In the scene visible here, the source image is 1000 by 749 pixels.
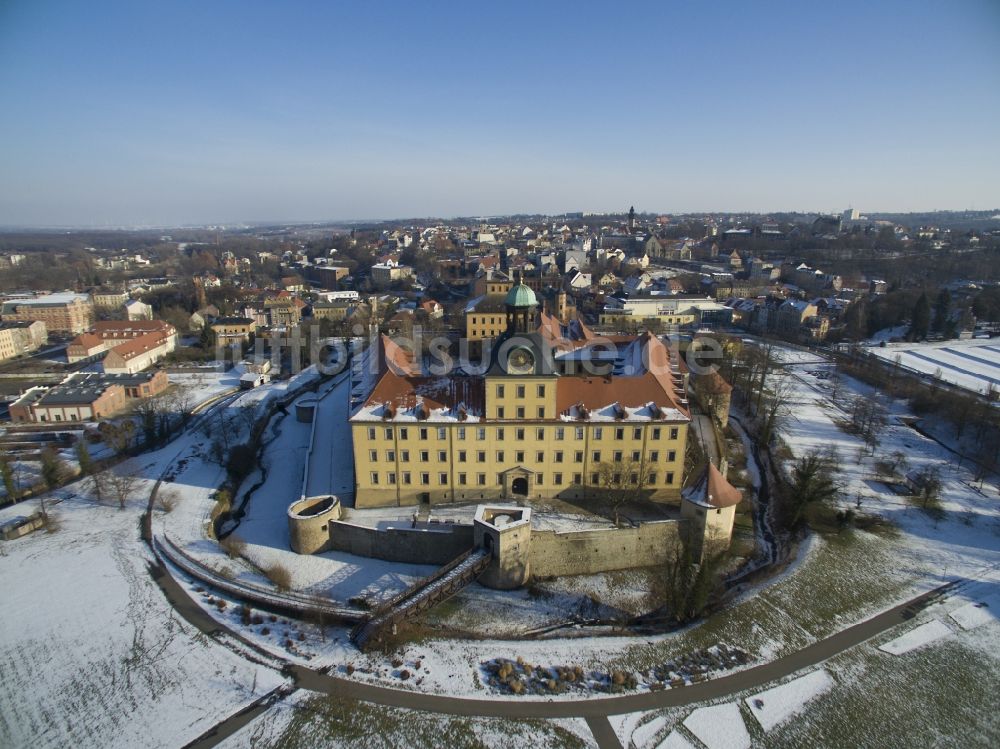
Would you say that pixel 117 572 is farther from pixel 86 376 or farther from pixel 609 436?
pixel 86 376

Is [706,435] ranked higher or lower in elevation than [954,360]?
higher

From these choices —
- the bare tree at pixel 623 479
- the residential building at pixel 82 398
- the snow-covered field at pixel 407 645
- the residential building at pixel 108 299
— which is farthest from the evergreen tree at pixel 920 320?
the residential building at pixel 108 299

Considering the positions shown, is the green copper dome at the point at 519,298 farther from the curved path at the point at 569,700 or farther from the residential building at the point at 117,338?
the residential building at the point at 117,338

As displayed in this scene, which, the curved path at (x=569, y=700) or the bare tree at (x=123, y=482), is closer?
the curved path at (x=569, y=700)

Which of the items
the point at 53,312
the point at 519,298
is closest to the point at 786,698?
the point at 519,298

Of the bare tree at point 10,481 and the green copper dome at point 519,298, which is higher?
the green copper dome at point 519,298

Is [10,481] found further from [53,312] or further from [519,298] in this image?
[53,312]

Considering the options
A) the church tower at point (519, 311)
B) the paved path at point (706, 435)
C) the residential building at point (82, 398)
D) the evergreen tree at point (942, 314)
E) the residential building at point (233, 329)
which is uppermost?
the church tower at point (519, 311)
